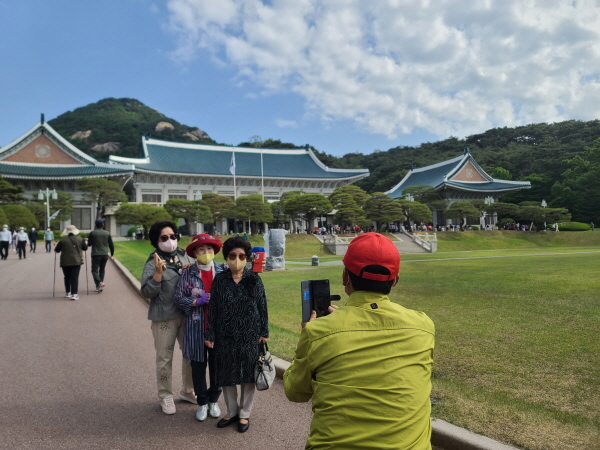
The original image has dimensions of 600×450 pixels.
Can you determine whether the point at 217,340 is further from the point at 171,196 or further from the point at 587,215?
the point at 587,215

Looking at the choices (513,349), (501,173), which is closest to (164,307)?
(513,349)

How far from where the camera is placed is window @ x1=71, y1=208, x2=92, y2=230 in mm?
39500

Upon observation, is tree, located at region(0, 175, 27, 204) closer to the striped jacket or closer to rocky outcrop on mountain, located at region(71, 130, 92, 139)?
the striped jacket

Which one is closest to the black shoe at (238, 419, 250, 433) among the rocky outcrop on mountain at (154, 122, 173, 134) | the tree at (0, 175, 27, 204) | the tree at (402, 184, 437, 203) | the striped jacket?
the striped jacket

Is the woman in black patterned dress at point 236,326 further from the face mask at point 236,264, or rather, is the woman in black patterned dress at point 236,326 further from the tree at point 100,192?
the tree at point 100,192

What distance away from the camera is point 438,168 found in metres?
55.3

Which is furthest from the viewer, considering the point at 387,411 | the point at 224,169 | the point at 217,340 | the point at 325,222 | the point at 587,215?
the point at 325,222

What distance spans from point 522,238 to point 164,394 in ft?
141

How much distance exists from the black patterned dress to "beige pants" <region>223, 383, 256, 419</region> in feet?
0.41

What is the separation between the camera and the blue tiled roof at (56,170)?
3666 cm

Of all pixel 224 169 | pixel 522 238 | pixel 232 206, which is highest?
pixel 224 169

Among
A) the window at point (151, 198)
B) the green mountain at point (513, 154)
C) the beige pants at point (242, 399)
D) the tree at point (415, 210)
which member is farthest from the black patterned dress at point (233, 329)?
the green mountain at point (513, 154)

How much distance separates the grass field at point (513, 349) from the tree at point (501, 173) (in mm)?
54109

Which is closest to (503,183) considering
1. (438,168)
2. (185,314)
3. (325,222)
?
(438,168)
